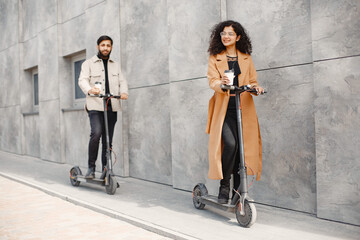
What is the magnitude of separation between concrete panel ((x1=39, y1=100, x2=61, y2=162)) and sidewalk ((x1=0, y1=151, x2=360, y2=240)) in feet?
10.2

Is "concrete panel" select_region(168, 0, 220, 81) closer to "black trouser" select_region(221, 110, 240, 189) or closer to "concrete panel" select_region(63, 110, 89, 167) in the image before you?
"black trouser" select_region(221, 110, 240, 189)

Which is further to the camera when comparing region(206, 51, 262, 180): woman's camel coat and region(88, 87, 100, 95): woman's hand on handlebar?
region(88, 87, 100, 95): woman's hand on handlebar

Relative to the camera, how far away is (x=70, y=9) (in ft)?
29.7

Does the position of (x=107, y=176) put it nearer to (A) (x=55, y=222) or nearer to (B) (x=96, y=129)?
(B) (x=96, y=129)

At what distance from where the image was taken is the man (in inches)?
223

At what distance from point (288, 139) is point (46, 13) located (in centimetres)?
801

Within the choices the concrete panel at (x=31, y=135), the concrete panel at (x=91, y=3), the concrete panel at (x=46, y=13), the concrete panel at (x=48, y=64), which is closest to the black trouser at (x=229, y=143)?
the concrete panel at (x=91, y=3)

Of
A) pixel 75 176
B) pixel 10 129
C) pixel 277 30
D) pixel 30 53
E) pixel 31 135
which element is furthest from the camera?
pixel 10 129

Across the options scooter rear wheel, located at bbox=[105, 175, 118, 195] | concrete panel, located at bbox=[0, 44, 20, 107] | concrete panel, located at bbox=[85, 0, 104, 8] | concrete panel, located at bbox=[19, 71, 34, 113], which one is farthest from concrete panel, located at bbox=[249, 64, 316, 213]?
concrete panel, located at bbox=[0, 44, 20, 107]

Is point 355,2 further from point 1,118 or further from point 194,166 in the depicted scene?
point 1,118

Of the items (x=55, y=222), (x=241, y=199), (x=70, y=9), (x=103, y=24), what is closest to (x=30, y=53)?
(x=70, y=9)

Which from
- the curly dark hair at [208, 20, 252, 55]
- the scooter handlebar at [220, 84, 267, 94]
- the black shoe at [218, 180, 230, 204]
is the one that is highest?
the curly dark hair at [208, 20, 252, 55]

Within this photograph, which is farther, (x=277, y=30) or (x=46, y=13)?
(x=46, y=13)

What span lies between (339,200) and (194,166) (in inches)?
88.0
